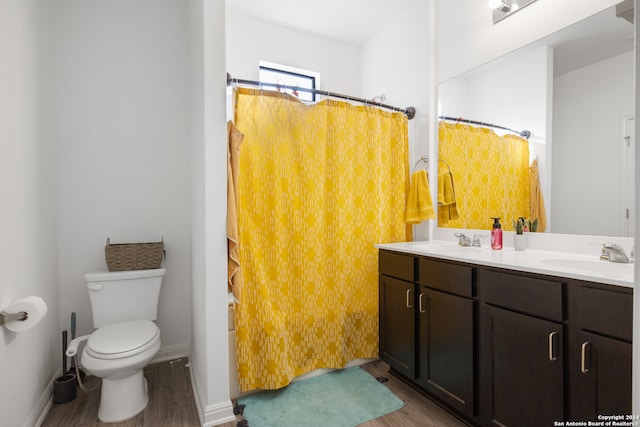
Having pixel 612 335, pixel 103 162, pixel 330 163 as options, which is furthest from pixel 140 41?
pixel 612 335

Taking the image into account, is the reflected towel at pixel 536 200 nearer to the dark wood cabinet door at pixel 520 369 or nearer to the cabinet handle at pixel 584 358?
the dark wood cabinet door at pixel 520 369

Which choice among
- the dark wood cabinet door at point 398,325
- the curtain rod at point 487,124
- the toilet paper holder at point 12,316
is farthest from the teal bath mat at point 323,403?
the curtain rod at point 487,124

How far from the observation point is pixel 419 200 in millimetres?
2385

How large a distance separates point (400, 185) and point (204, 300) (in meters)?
1.63

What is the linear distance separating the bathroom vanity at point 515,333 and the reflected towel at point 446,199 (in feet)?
1.27

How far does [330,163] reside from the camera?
226cm

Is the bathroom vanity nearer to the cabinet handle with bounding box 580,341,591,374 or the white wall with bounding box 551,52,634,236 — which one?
the cabinet handle with bounding box 580,341,591,374

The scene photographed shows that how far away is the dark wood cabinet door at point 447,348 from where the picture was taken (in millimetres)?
1568

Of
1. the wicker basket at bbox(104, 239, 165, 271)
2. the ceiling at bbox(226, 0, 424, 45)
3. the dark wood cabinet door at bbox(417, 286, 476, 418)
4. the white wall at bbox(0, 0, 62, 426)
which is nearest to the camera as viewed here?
the white wall at bbox(0, 0, 62, 426)

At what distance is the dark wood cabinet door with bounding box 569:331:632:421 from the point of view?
1041 mm

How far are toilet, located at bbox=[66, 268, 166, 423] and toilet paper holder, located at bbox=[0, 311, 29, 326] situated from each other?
0.38 meters

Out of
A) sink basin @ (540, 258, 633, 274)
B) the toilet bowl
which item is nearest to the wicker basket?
the toilet bowl

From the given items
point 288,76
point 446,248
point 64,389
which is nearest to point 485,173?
point 446,248

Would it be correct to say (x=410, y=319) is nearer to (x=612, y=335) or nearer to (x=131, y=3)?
(x=612, y=335)
